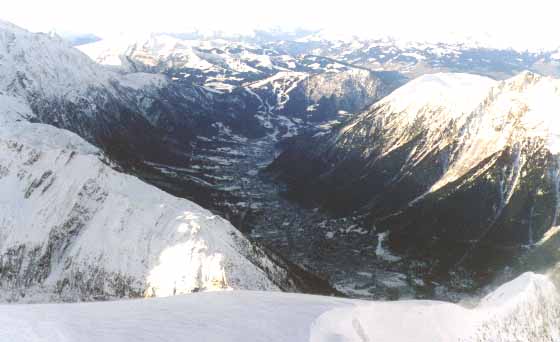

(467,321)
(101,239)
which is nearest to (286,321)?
(467,321)

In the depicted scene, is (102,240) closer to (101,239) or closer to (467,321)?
(101,239)

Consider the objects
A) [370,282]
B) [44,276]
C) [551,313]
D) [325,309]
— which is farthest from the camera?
[370,282]

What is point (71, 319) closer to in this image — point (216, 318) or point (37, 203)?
point (216, 318)

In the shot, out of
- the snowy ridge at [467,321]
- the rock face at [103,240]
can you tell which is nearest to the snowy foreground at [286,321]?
the snowy ridge at [467,321]

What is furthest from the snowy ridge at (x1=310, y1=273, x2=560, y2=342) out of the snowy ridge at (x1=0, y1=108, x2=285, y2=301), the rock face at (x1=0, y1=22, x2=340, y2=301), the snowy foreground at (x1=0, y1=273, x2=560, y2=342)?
the rock face at (x1=0, y1=22, x2=340, y2=301)

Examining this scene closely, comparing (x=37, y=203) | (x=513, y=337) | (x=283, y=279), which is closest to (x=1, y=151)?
(x=37, y=203)

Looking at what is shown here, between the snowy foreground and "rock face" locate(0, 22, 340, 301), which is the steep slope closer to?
"rock face" locate(0, 22, 340, 301)

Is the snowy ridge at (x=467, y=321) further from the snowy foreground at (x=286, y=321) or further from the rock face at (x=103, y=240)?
the rock face at (x=103, y=240)
